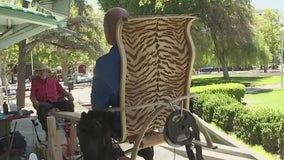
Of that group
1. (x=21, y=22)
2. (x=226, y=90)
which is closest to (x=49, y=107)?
(x=21, y=22)

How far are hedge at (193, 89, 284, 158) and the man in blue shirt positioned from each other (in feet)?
15.1

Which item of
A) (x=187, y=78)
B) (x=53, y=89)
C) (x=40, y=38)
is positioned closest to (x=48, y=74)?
(x=53, y=89)

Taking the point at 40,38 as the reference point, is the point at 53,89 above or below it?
below

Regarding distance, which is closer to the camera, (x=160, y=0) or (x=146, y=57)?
(x=146, y=57)

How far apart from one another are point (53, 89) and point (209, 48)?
100.0 feet

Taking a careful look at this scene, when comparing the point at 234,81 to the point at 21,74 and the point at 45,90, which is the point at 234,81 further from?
the point at 45,90

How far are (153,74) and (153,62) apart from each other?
0.28ft

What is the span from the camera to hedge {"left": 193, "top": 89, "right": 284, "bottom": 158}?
28.8 ft

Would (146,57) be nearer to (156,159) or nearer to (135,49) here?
(135,49)

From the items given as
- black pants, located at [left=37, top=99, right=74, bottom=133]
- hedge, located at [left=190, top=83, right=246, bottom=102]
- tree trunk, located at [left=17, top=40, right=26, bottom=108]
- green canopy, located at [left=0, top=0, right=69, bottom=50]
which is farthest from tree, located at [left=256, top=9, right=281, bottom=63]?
green canopy, located at [left=0, top=0, right=69, bottom=50]

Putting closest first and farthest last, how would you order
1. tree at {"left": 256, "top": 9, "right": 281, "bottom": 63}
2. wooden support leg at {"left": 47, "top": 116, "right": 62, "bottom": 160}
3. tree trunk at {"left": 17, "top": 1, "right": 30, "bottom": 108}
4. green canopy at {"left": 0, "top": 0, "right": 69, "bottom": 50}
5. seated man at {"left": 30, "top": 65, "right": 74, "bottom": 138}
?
green canopy at {"left": 0, "top": 0, "right": 69, "bottom": 50}, wooden support leg at {"left": 47, "top": 116, "right": 62, "bottom": 160}, seated man at {"left": 30, "top": 65, "right": 74, "bottom": 138}, tree trunk at {"left": 17, "top": 1, "right": 30, "bottom": 108}, tree at {"left": 256, "top": 9, "right": 281, "bottom": 63}

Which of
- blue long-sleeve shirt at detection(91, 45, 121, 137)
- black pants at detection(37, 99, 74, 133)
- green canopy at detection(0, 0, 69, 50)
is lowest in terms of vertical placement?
black pants at detection(37, 99, 74, 133)

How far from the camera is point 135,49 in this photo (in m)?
3.18

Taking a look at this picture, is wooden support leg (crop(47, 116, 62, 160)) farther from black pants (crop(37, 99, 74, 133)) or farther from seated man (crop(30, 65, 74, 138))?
seated man (crop(30, 65, 74, 138))
